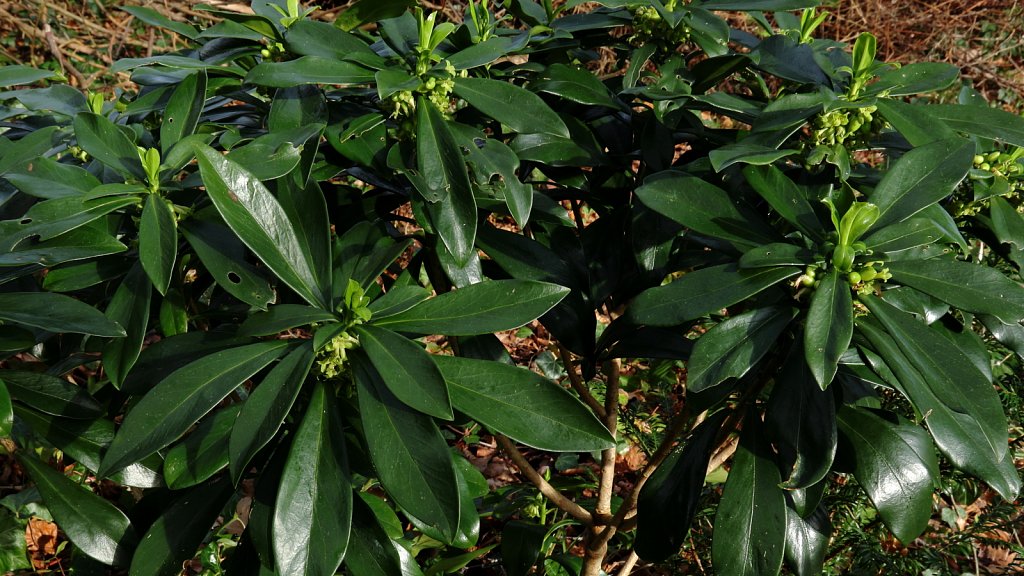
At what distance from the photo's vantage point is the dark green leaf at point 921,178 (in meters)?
1.09

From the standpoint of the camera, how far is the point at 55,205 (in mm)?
1147

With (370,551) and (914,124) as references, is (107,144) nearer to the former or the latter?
(370,551)

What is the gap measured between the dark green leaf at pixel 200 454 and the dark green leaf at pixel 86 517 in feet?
0.75

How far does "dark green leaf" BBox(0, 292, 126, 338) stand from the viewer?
1089 mm

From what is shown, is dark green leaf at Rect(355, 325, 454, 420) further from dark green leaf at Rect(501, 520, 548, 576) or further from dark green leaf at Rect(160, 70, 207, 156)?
dark green leaf at Rect(501, 520, 548, 576)

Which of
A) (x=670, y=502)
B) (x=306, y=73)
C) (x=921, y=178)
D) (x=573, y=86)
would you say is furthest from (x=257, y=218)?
(x=921, y=178)

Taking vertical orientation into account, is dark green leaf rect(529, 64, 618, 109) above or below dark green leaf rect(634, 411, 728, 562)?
above

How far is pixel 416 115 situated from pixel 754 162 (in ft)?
1.73

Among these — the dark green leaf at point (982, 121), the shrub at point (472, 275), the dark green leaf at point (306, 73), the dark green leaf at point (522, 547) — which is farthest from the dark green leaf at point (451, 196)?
the dark green leaf at point (522, 547)

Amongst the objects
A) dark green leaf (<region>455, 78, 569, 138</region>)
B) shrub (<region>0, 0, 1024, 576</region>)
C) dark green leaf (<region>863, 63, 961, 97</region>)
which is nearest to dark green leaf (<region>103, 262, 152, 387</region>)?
shrub (<region>0, 0, 1024, 576</region>)

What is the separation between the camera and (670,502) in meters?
1.36

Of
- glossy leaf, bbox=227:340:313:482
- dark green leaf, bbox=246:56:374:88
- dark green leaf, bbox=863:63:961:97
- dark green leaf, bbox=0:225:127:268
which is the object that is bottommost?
glossy leaf, bbox=227:340:313:482

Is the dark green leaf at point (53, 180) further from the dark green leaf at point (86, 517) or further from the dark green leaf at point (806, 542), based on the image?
the dark green leaf at point (806, 542)

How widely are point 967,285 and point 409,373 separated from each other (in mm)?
737
